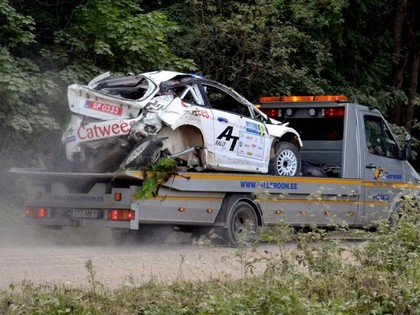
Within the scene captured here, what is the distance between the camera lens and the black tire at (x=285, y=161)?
15477 millimetres

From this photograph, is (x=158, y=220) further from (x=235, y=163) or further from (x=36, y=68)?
(x=36, y=68)

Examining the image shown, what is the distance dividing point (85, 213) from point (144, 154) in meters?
1.36

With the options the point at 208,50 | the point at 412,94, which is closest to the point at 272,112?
the point at 208,50

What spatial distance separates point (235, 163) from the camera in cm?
1472

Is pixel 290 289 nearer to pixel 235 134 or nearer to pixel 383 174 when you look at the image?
pixel 235 134

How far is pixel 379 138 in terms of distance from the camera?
17.0 meters

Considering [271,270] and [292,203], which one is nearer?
[271,270]

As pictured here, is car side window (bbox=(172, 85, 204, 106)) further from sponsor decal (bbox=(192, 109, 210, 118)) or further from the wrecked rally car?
sponsor decal (bbox=(192, 109, 210, 118))

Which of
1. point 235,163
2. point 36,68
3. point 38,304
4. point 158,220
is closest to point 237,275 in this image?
point 38,304

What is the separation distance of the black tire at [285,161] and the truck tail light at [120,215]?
3127 mm

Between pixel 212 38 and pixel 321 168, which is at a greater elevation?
pixel 212 38

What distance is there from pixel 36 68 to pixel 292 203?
5514 mm

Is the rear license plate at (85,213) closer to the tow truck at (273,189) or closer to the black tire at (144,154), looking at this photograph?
the tow truck at (273,189)

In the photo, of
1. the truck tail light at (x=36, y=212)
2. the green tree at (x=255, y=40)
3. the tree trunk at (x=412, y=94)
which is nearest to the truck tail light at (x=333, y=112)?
the green tree at (x=255, y=40)
